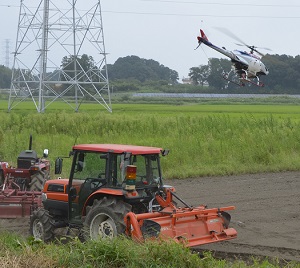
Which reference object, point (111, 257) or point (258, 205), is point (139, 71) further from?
point (111, 257)

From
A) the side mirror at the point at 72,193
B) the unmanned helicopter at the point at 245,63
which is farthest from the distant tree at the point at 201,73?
the side mirror at the point at 72,193

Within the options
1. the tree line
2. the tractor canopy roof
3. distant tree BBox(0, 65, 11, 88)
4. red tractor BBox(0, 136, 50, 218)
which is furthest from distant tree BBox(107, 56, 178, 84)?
the tractor canopy roof

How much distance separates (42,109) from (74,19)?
6.41 meters

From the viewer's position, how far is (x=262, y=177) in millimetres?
18969

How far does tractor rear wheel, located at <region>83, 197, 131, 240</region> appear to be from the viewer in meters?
9.30

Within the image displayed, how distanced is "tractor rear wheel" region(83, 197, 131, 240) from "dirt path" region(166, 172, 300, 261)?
5.99 feet

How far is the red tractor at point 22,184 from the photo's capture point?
12.4 metres

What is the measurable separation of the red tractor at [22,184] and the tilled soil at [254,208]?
0.23 meters

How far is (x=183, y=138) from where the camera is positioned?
23.3m

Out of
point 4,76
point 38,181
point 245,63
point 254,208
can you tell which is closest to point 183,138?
point 254,208

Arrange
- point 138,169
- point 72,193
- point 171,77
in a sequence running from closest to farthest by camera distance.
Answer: point 138,169
point 72,193
point 171,77

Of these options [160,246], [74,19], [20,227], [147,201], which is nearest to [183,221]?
[147,201]

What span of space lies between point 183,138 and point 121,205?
1398 cm

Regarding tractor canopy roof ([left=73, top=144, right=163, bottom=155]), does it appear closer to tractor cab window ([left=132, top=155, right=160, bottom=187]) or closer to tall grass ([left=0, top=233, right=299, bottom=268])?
tractor cab window ([left=132, top=155, right=160, bottom=187])
